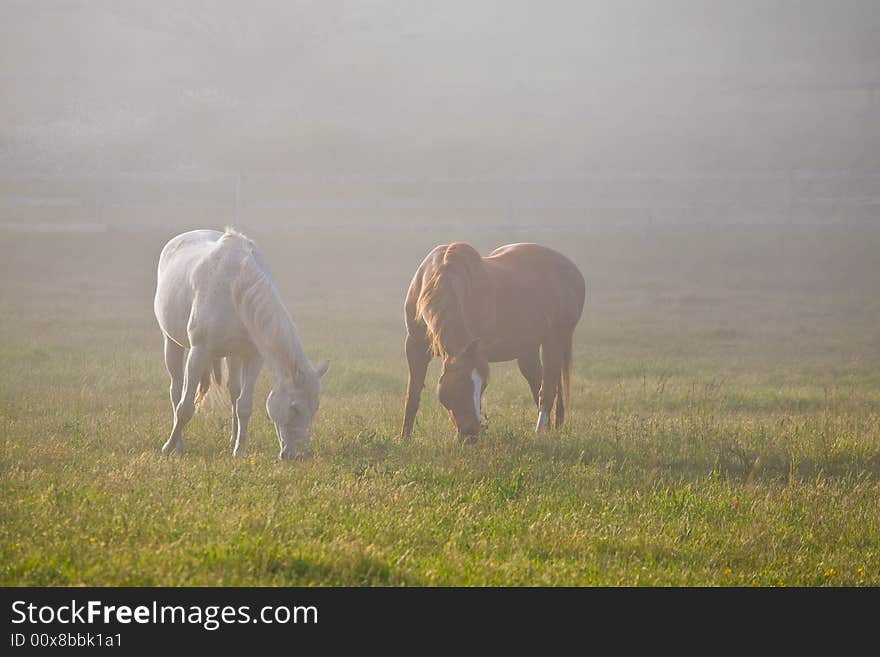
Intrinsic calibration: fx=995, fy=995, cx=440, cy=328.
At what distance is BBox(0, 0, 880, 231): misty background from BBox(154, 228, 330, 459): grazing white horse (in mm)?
19543

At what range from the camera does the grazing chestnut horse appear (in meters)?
7.50

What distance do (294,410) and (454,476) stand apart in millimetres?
1280

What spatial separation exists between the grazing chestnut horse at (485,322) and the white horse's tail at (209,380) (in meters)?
1.61

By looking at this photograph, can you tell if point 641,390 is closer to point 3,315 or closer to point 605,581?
point 605,581

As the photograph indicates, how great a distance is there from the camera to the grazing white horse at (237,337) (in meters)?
7.19

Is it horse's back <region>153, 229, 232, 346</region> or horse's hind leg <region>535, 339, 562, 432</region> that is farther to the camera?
horse's hind leg <region>535, 339, 562, 432</region>

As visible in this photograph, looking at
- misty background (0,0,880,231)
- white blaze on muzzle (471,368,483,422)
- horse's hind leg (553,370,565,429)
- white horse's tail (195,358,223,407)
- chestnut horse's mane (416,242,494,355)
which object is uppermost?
misty background (0,0,880,231)

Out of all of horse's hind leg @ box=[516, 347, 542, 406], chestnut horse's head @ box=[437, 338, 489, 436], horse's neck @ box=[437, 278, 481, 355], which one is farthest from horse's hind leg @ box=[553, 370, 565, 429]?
chestnut horse's head @ box=[437, 338, 489, 436]

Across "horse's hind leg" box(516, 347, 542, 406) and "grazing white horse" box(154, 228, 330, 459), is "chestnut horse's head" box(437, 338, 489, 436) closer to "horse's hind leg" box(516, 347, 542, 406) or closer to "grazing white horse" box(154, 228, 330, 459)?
"grazing white horse" box(154, 228, 330, 459)

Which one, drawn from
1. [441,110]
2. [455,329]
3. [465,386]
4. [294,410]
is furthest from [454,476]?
[441,110]

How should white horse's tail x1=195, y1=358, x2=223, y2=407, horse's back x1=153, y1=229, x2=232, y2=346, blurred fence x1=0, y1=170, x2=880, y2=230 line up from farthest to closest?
blurred fence x1=0, y1=170, x2=880, y2=230, white horse's tail x1=195, y1=358, x2=223, y2=407, horse's back x1=153, y1=229, x2=232, y2=346

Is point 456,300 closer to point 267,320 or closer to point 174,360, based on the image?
point 267,320

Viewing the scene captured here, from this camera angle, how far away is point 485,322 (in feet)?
28.1
